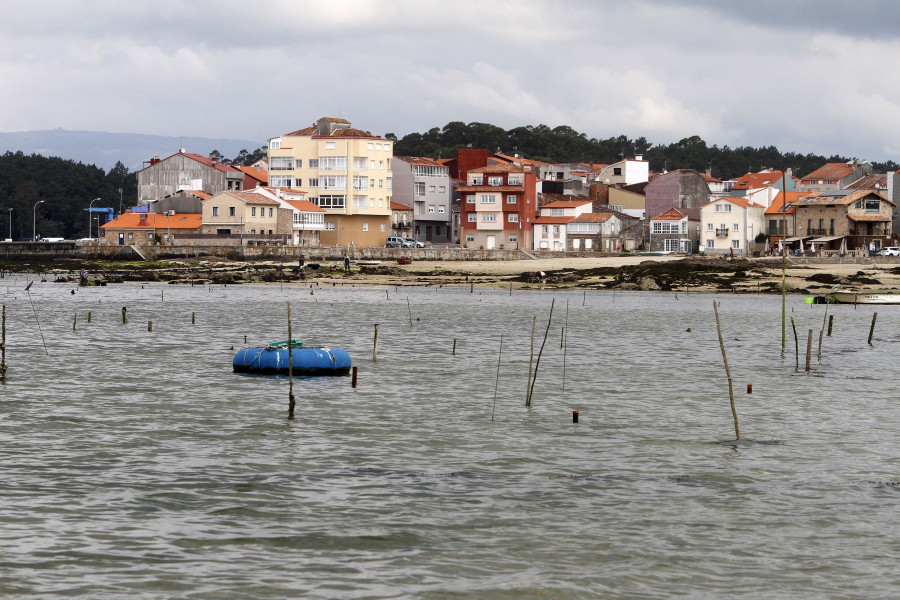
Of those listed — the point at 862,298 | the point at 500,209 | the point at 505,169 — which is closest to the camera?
the point at 862,298

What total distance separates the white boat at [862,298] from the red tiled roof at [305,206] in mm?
69937

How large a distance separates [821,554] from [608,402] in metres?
14.2

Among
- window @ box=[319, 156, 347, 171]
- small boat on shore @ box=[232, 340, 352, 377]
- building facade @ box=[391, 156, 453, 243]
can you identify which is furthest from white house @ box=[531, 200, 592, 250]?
small boat on shore @ box=[232, 340, 352, 377]

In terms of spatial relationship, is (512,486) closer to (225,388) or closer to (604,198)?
(225,388)

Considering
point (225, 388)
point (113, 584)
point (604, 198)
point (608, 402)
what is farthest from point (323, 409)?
point (604, 198)

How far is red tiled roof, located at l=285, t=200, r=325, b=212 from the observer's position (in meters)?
126

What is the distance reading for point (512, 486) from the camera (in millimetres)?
18844

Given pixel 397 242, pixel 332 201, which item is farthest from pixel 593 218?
pixel 332 201

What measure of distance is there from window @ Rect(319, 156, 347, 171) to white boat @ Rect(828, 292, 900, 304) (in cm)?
7308

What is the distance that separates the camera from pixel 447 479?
758 inches

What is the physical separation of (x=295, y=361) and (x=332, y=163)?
103 meters

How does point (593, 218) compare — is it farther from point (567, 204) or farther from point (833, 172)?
point (833, 172)

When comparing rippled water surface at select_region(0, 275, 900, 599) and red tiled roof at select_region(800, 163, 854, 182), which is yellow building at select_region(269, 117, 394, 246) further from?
rippled water surface at select_region(0, 275, 900, 599)

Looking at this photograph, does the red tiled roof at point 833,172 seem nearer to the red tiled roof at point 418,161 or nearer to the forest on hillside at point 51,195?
the red tiled roof at point 418,161
